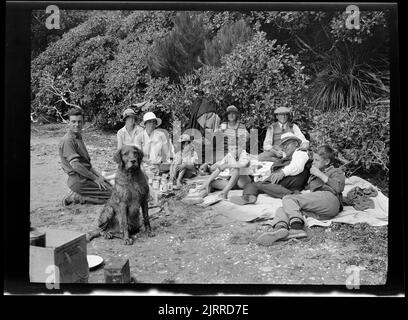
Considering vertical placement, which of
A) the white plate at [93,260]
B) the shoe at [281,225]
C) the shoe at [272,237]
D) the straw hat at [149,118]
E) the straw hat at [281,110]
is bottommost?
the white plate at [93,260]

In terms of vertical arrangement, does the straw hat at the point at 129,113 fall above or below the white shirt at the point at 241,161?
above

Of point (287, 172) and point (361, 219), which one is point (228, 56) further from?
point (361, 219)

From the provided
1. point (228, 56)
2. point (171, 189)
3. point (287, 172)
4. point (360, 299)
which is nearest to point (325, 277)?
point (360, 299)

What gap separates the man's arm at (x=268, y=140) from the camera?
4.21 m

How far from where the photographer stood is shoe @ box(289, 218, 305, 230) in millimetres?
4059

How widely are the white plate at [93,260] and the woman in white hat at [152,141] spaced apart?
94 centimetres

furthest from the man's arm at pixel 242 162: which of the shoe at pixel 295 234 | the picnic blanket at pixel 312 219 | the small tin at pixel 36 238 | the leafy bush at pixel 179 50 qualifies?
the small tin at pixel 36 238

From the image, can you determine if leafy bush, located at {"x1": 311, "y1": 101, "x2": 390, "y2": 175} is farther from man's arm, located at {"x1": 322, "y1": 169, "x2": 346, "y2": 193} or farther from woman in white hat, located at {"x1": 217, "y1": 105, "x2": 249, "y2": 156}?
woman in white hat, located at {"x1": 217, "y1": 105, "x2": 249, "y2": 156}

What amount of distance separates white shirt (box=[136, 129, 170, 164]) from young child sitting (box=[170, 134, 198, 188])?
0.34 ft

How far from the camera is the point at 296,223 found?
4.06 metres

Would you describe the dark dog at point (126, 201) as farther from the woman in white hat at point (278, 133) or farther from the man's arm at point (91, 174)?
the woman in white hat at point (278, 133)

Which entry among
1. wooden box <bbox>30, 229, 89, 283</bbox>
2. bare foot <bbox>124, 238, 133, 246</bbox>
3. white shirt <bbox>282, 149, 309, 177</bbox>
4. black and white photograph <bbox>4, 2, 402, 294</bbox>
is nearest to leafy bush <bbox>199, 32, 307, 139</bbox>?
black and white photograph <bbox>4, 2, 402, 294</bbox>

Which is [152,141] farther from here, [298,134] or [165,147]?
[298,134]

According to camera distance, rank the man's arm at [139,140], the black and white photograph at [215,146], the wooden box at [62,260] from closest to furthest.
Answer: the wooden box at [62,260]
the black and white photograph at [215,146]
the man's arm at [139,140]
